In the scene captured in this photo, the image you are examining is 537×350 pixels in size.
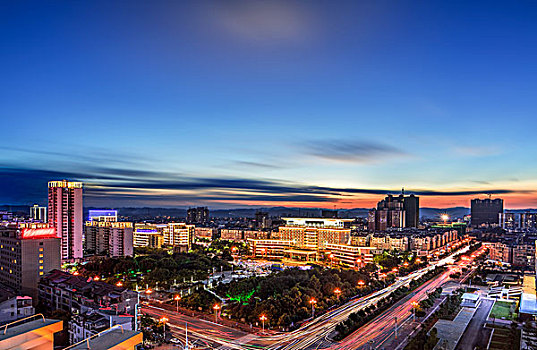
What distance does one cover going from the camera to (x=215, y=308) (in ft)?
74.7

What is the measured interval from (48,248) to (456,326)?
1039 inches

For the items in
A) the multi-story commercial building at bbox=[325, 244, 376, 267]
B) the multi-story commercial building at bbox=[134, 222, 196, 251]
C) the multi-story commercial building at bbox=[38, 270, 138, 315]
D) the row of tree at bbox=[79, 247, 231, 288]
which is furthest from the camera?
the multi-story commercial building at bbox=[134, 222, 196, 251]

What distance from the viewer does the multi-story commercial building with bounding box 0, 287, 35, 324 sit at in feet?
64.0

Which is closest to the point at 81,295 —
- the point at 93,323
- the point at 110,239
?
the point at 93,323

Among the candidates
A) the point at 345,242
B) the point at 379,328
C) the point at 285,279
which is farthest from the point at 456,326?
the point at 345,242

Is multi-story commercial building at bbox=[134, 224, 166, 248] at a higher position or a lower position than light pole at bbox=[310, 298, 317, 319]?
lower

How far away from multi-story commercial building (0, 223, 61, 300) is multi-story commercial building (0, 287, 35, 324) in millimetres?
4198

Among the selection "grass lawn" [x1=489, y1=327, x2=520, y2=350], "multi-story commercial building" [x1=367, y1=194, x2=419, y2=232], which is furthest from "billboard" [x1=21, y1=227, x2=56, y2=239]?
"multi-story commercial building" [x1=367, y1=194, x2=419, y2=232]

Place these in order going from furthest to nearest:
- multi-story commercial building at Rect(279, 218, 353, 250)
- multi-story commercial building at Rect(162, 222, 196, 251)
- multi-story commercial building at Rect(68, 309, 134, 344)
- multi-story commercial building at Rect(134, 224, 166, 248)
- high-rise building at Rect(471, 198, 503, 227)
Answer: high-rise building at Rect(471, 198, 503, 227), multi-story commercial building at Rect(162, 222, 196, 251), multi-story commercial building at Rect(134, 224, 166, 248), multi-story commercial building at Rect(279, 218, 353, 250), multi-story commercial building at Rect(68, 309, 134, 344)

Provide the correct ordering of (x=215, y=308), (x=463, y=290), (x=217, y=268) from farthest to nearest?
1. (x=217, y=268)
2. (x=463, y=290)
3. (x=215, y=308)

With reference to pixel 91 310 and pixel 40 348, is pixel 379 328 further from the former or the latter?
pixel 40 348

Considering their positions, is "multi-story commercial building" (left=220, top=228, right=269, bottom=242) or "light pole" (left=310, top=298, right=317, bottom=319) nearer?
"light pole" (left=310, top=298, right=317, bottom=319)

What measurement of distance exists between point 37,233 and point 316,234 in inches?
1542

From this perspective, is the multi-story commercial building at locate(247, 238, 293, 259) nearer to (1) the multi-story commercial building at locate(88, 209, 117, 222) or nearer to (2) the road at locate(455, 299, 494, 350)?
(1) the multi-story commercial building at locate(88, 209, 117, 222)
